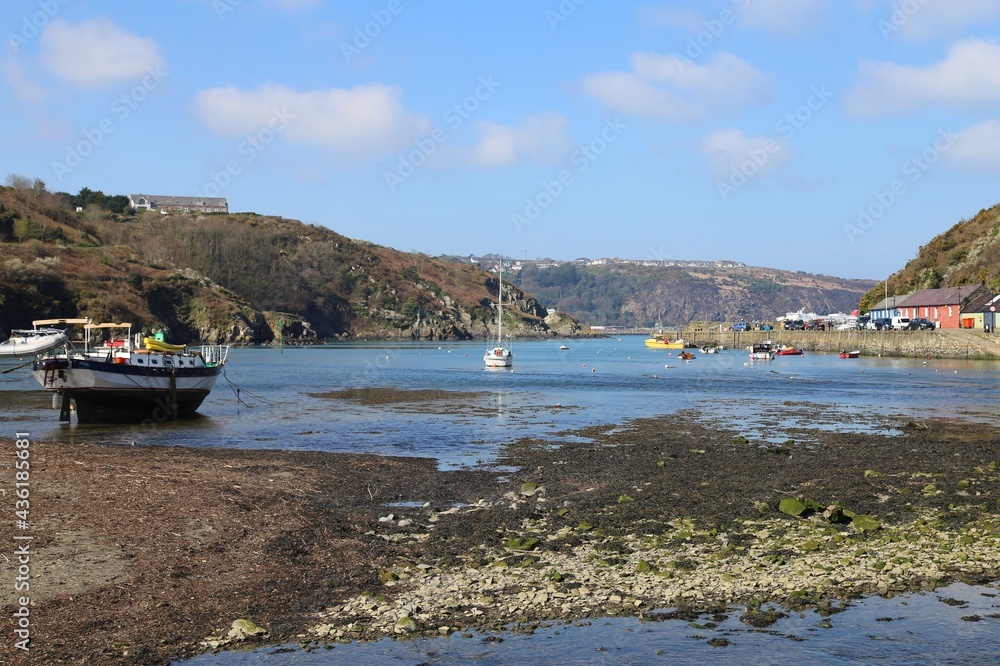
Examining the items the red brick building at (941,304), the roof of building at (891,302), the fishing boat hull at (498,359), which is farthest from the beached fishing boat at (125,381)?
the roof of building at (891,302)

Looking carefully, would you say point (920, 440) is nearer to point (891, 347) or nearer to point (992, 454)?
point (992, 454)

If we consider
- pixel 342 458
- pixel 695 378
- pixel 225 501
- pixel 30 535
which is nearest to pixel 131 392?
pixel 342 458

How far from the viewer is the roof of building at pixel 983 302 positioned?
104606 mm

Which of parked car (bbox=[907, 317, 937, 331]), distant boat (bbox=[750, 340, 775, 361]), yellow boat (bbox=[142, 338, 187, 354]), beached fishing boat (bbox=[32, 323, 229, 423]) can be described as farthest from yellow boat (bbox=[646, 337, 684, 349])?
beached fishing boat (bbox=[32, 323, 229, 423])

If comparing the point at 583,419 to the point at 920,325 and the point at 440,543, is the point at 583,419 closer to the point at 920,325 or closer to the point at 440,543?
the point at 440,543

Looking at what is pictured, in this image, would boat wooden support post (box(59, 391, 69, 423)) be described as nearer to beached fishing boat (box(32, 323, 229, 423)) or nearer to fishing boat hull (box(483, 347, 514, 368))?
beached fishing boat (box(32, 323, 229, 423))

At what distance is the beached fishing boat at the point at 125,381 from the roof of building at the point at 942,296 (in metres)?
104

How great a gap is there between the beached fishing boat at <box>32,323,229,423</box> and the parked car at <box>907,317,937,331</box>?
9921 cm

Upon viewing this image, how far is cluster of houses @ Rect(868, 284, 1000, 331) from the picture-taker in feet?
347

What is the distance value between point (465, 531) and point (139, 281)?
147207mm

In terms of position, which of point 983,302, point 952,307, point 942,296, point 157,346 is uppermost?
point 942,296

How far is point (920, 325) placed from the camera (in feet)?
376

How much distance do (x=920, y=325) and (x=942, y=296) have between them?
8998 mm

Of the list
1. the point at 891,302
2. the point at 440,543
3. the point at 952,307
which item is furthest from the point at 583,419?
the point at 891,302
